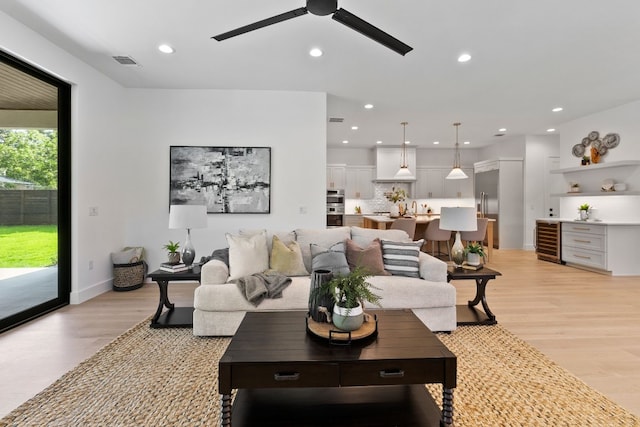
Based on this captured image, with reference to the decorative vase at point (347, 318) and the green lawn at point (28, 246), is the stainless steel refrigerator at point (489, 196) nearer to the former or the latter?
the decorative vase at point (347, 318)

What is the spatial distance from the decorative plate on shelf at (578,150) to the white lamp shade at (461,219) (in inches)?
189

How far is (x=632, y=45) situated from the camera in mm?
3354

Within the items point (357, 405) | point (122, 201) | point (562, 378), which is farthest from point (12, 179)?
point (562, 378)

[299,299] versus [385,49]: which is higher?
[385,49]

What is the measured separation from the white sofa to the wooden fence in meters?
1.96

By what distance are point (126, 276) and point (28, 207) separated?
1.41 meters

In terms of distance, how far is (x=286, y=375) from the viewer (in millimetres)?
1510

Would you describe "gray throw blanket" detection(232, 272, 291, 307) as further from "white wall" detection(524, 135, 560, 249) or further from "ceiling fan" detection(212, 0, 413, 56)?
"white wall" detection(524, 135, 560, 249)

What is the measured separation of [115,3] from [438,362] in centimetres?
351

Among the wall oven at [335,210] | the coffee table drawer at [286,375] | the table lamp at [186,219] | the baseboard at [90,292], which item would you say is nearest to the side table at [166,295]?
the table lamp at [186,219]

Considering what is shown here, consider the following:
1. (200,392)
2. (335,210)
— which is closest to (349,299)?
(200,392)

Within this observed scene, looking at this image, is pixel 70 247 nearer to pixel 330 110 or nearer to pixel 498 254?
pixel 330 110

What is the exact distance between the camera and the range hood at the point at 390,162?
8773mm

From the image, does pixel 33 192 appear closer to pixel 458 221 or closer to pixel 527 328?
pixel 458 221
